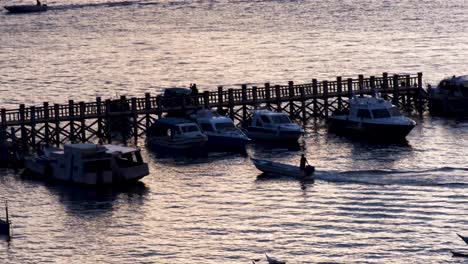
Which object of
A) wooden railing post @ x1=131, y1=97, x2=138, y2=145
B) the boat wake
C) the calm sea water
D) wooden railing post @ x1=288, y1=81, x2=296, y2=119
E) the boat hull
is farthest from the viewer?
wooden railing post @ x1=288, y1=81, x2=296, y2=119

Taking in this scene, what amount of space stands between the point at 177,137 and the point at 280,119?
6802 mm

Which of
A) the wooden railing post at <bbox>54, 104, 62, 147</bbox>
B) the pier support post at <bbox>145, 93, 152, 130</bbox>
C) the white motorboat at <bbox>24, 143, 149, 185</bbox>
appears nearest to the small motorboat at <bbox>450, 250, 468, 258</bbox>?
the white motorboat at <bbox>24, 143, 149, 185</bbox>

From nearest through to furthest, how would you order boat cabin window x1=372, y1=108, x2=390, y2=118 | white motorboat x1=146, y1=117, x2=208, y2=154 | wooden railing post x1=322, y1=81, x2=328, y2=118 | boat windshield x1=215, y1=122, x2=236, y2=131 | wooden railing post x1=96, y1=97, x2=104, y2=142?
white motorboat x1=146, y1=117, x2=208, y2=154 < boat windshield x1=215, y1=122, x2=236, y2=131 < boat cabin window x1=372, y1=108, x2=390, y2=118 < wooden railing post x1=96, y1=97, x2=104, y2=142 < wooden railing post x1=322, y1=81, x2=328, y2=118

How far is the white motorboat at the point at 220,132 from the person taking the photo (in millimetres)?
86750

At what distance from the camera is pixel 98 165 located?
77438 mm

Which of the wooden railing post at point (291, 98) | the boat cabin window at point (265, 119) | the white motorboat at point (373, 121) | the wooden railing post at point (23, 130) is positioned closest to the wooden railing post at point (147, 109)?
the boat cabin window at point (265, 119)

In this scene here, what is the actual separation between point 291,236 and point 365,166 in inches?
627

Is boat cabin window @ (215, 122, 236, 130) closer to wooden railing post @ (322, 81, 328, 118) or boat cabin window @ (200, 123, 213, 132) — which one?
boat cabin window @ (200, 123, 213, 132)

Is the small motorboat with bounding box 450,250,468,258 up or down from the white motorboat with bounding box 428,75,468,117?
down

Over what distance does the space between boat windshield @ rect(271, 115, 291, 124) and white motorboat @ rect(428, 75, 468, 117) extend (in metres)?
14.6

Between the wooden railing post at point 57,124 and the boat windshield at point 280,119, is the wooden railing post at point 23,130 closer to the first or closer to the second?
the wooden railing post at point 57,124

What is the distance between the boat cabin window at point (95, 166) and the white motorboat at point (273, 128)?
14.7 metres

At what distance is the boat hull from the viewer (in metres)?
89.2

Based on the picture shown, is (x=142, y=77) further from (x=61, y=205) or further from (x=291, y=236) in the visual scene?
(x=291, y=236)
